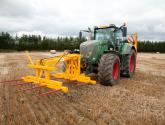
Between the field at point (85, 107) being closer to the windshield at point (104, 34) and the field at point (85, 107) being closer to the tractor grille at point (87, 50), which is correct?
the tractor grille at point (87, 50)

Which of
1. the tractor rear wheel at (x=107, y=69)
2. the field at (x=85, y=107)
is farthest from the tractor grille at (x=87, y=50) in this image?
the field at (x=85, y=107)

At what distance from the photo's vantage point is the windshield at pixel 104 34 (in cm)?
841

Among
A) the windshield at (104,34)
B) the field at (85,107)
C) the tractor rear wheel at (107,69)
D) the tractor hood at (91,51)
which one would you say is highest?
the windshield at (104,34)

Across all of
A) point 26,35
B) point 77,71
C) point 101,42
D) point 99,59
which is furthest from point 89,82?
point 26,35

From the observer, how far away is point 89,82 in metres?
7.05

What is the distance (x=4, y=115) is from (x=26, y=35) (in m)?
36.5

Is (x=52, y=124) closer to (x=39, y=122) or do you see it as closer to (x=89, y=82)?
(x=39, y=122)

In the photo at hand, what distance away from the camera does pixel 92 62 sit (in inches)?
301

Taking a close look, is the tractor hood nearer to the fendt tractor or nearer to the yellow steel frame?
the fendt tractor

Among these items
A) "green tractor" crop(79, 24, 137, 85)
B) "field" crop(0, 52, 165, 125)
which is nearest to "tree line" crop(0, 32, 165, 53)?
"green tractor" crop(79, 24, 137, 85)

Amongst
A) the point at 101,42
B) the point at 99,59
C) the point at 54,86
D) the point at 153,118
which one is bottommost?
the point at 153,118

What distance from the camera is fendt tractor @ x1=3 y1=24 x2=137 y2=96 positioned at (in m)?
6.00

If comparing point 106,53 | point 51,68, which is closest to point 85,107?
point 51,68

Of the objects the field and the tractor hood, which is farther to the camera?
the tractor hood
